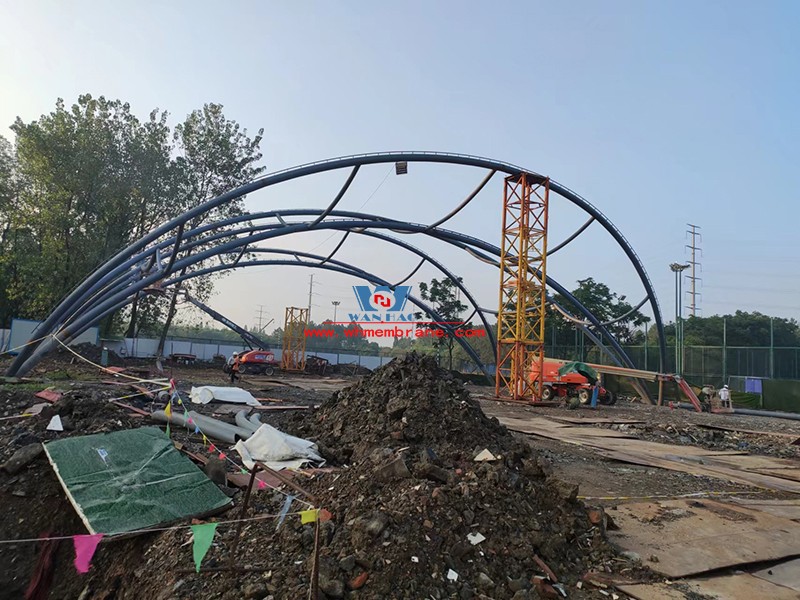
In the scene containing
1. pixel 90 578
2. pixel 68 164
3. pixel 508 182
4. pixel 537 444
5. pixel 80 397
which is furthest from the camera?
pixel 68 164

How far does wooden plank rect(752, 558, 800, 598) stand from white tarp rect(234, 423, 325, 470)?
5385 millimetres

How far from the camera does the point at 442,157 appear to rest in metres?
22.8

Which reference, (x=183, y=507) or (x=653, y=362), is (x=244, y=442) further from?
(x=653, y=362)

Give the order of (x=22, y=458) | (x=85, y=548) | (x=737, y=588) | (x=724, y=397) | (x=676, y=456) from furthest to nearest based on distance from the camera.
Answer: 1. (x=724, y=397)
2. (x=676, y=456)
3. (x=22, y=458)
4. (x=737, y=588)
5. (x=85, y=548)

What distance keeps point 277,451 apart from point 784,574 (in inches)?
242

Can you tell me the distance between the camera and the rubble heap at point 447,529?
4027mm

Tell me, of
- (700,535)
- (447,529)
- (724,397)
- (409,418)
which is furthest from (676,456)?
(724,397)

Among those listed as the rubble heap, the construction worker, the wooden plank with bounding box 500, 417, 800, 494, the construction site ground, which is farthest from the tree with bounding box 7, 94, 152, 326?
the construction worker

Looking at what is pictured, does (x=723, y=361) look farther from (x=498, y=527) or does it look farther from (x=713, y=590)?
(x=498, y=527)

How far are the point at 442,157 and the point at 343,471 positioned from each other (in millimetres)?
18888

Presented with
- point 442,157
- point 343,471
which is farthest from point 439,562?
point 442,157

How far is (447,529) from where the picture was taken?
4535 millimetres

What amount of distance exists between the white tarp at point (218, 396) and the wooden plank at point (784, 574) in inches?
449

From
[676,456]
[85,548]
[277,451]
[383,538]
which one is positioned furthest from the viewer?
[676,456]
